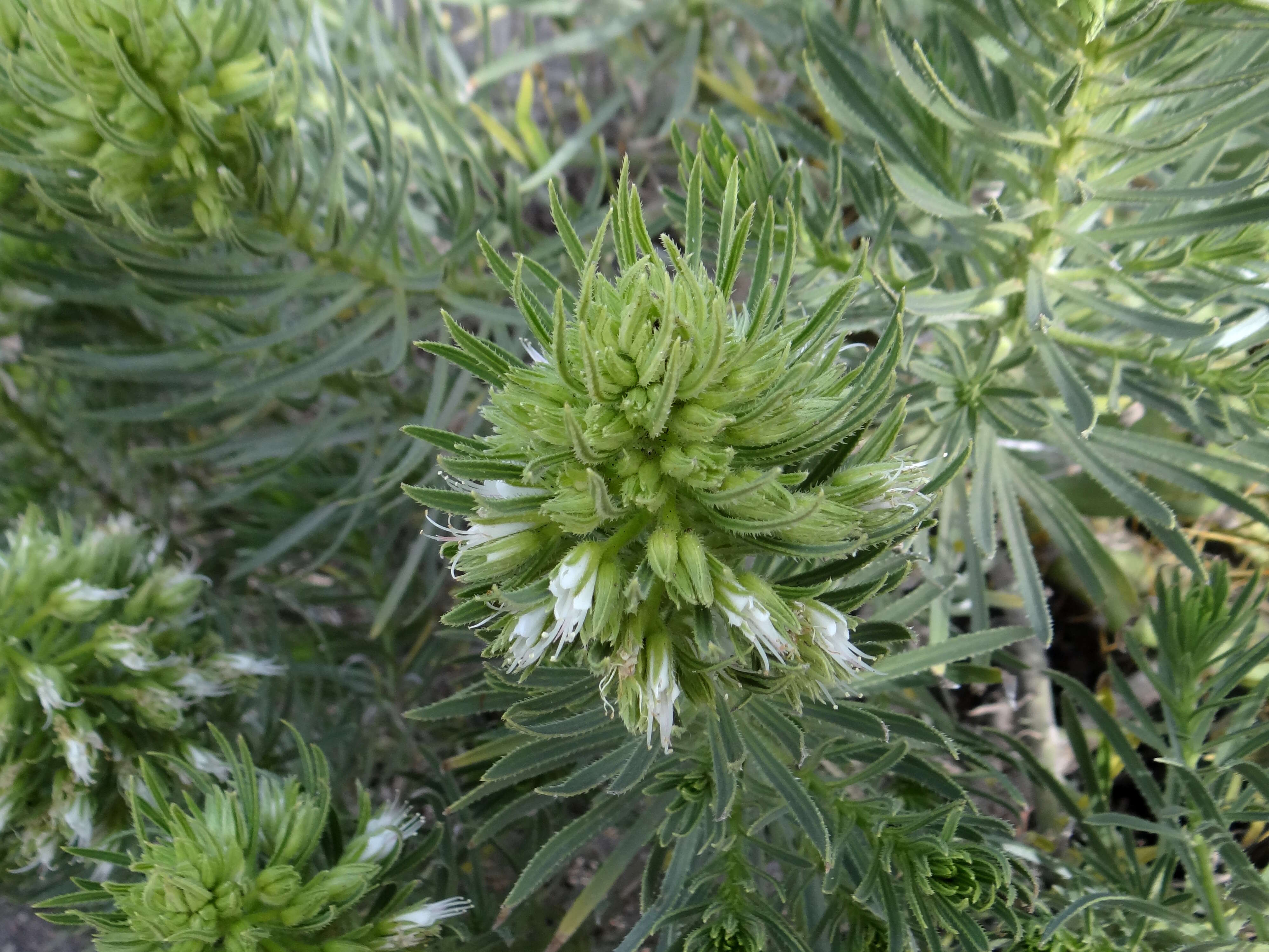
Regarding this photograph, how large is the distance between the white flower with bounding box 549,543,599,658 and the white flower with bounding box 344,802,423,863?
0.81m

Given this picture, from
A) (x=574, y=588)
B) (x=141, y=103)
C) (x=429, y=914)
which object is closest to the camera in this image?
(x=574, y=588)

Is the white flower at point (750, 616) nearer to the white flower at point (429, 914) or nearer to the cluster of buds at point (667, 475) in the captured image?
the cluster of buds at point (667, 475)

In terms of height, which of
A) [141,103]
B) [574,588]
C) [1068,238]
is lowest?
[574,588]

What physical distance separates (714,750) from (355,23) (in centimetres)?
235

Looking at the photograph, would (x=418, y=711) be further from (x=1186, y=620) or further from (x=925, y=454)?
(x=1186, y=620)

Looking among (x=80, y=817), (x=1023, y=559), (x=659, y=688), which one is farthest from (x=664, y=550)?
(x=80, y=817)

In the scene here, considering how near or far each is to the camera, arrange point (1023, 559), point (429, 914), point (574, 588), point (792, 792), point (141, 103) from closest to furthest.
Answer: point (574, 588)
point (792, 792)
point (429, 914)
point (141, 103)
point (1023, 559)

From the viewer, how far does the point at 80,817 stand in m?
1.74

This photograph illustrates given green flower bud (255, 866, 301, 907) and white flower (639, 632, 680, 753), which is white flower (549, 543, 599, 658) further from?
green flower bud (255, 866, 301, 907)

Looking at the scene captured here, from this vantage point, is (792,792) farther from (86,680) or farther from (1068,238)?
(86,680)

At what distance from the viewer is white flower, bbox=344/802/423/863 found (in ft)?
5.41

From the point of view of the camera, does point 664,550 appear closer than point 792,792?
Yes

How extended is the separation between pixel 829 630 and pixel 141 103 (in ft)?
5.37

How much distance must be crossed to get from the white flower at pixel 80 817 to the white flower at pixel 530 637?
3.72 ft
